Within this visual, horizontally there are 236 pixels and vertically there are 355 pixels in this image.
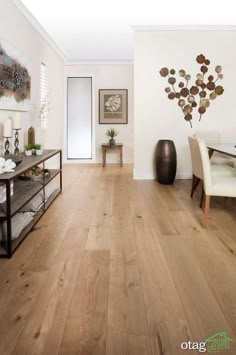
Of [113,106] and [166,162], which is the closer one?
[166,162]

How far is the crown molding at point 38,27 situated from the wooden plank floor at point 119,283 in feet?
8.53

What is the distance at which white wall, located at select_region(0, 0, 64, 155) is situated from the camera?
418 centimetres

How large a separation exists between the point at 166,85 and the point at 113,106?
2636mm

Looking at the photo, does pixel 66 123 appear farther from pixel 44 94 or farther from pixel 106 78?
pixel 44 94

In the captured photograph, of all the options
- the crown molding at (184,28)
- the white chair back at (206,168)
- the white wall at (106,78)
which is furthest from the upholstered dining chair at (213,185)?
the white wall at (106,78)

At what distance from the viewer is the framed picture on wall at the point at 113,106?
8.39 m

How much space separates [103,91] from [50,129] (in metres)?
2.11

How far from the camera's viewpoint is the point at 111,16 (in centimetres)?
509

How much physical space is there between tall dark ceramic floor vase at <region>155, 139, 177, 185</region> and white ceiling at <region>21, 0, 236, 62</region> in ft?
6.07

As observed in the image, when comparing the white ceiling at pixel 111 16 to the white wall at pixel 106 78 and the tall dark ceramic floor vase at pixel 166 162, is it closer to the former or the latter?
the white wall at pixel 106 78

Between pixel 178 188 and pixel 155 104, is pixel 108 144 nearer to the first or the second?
pixel 155 104

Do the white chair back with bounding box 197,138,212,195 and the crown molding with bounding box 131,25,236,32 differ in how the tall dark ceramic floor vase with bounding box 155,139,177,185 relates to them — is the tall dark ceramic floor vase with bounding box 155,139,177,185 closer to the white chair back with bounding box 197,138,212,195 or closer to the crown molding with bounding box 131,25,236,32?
the crown molding with bounding box 131,25,236,32

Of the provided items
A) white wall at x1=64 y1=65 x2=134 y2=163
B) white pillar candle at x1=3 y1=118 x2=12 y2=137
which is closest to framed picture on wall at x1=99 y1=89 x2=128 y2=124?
white wall at x1=64 y1=65 x2=134 y2=163

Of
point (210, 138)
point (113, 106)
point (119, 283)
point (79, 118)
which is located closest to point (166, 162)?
point (210, 138)
